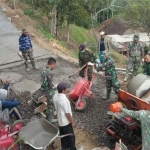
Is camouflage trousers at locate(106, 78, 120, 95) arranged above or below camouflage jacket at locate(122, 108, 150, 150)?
below

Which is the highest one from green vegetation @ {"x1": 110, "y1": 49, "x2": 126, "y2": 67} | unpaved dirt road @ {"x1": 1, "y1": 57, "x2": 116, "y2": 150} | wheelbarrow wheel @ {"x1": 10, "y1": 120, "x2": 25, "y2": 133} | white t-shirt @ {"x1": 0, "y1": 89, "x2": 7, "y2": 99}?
white t-shirt @ {"x1": 0, "y1": 89, "x2": 7, "y2": 99}

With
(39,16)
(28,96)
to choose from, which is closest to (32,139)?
(28,96)

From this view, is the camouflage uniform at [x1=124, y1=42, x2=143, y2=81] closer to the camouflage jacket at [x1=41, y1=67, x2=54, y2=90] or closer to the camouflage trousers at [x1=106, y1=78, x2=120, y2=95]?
the camouflage trousers at [x1=106, y1=78, x2=120, y2=95]

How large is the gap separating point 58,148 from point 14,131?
101 cm

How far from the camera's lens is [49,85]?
20.6 feet

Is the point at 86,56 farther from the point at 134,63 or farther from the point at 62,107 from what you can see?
the point at 62,107

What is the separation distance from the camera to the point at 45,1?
17172mm

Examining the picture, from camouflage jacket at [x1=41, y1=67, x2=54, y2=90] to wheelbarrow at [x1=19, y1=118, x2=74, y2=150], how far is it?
3.25 feet

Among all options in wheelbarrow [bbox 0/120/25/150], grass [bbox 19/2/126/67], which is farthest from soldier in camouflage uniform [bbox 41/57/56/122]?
grass [bbox 19/2/126/67]

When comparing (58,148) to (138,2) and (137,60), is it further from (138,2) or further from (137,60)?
(138,2)

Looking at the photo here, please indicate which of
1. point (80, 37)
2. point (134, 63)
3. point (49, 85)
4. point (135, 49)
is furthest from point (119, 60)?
point (49, 85)

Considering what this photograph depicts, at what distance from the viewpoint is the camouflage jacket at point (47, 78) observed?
6.11 metres

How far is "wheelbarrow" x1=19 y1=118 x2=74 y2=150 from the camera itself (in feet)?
17.1

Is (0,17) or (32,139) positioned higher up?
(0,17)
